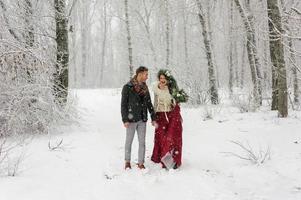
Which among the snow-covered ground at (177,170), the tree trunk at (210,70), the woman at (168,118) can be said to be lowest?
the snow-covered ground at (177,170)

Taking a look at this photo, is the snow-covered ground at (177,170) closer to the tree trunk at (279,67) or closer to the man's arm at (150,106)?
the tree trunk at (279,67)

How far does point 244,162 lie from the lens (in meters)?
8.16

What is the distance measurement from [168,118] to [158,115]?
225 mm

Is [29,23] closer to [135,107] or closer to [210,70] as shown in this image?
[135,107]

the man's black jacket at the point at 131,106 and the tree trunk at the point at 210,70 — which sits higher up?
the tree trunk at the point at 210,70

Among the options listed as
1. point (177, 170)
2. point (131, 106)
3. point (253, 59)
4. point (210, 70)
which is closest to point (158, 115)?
point (131, 106)

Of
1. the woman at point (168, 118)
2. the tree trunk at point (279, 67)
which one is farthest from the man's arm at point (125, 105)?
the tree trunk at point (279, 67)

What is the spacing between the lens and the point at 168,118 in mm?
8508

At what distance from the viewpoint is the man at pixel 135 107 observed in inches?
320

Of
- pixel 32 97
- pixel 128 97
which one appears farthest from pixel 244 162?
pixel 32 97

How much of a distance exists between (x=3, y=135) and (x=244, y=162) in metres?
5.53

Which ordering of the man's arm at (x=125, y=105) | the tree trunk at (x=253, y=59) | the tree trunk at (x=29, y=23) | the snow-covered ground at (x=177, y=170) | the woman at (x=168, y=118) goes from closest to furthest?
the snow-covered ground at (x=177, y=170), the man's arm at (x=125, y=105), the woman at (x=168, y=118), the tree trunk at (x=29, y=23), the tree trunk at (x=253, y=59)


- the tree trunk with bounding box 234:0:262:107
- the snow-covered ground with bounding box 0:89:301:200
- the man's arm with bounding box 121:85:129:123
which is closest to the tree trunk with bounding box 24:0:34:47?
the snow-covered ground with bounding box 0:89:301:200

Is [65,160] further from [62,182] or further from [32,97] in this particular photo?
[32,97]
